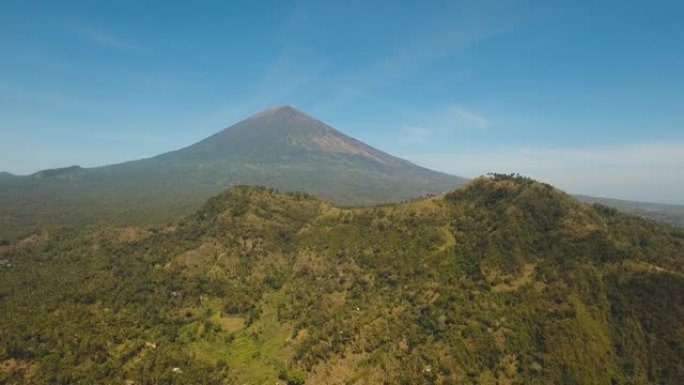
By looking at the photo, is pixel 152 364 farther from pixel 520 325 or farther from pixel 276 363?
pixel 520 325

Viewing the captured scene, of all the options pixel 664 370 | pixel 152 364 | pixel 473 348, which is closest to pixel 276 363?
pixel 152 364

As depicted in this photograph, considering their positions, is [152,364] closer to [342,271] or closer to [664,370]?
[342,271]

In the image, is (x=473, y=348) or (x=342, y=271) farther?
(x=342, y=271)

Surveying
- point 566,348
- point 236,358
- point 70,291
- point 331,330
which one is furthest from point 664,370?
point 70,291

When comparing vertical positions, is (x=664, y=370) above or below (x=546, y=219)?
below

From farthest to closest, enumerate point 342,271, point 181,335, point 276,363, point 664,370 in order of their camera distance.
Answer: point 342,271 → point 181,335 → point 276,363 → point 664,370

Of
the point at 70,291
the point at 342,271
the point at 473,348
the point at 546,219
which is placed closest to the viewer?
the point at 473,348

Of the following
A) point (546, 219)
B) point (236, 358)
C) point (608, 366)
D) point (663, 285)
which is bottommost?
point (236, 358)
